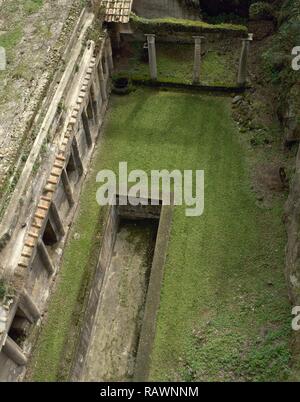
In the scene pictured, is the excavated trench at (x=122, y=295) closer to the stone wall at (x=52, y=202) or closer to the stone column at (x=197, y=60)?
the stone wall at (x=52, y=202)

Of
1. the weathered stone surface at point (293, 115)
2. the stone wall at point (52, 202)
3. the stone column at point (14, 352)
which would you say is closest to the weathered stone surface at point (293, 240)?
the weathered stone surface at point (293, 115)

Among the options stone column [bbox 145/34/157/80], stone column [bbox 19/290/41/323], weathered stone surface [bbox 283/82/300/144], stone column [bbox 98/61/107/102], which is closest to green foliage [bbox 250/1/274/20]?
stone column [bbox 145/34/157/80]

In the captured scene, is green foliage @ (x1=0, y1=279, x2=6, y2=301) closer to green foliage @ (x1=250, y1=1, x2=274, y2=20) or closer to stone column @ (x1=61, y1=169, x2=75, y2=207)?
stone column @ (x1=61, y1=169, x2=75, y2=207)

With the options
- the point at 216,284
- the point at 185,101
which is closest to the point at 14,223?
the point at 216,284

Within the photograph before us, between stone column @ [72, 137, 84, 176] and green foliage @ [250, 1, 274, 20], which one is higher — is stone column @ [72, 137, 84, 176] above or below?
below
